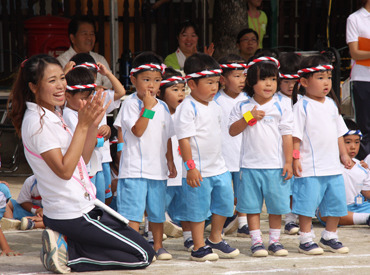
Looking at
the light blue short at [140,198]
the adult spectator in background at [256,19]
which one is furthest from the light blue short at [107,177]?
the adult spectator in background at [256,19]

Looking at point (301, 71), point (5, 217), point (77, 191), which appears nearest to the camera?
point (77, 191)

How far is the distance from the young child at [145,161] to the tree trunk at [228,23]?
4.56 metres

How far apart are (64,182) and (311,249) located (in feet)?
6.19

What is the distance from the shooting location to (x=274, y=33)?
10.1 meters

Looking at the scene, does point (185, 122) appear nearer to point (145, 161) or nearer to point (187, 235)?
point (145, 161)

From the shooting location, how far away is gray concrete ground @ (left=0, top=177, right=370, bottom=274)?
14.5 feet

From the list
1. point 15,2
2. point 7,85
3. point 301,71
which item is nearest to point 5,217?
point 301,71

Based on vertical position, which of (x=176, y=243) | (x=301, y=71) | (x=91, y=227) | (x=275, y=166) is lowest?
(x=176, y=243)

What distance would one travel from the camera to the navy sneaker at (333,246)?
4.93 m

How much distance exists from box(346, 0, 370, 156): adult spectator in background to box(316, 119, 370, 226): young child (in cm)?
97

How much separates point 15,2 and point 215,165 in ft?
24.4

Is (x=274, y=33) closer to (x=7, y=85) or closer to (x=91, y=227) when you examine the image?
(x=7, y=85)

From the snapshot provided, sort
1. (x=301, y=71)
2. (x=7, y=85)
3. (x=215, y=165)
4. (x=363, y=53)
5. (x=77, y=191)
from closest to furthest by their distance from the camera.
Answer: (x=77, y=191) < (x=215, y=165) < (x=301, y=71) < (x=363, y=53) < (x=7, y=85)

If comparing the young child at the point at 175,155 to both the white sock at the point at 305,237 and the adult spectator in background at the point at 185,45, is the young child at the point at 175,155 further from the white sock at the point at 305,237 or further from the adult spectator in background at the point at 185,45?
the adult spectator in background at the point at 185,45
